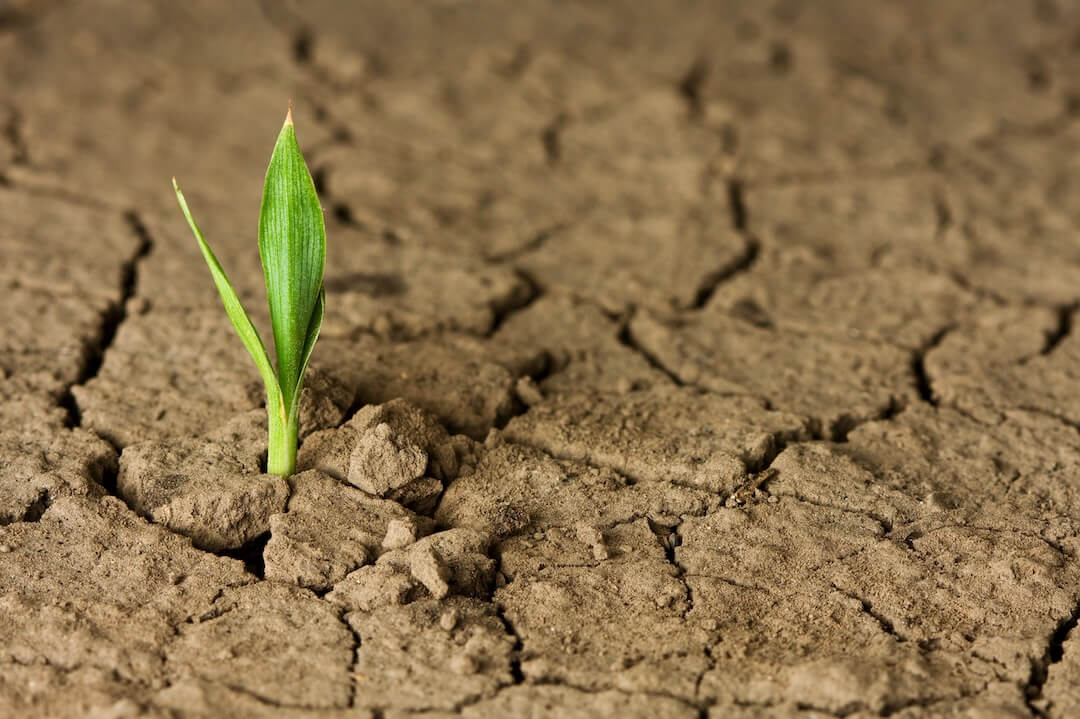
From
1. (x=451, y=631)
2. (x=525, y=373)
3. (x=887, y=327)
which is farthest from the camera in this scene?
(x=887, y=327)

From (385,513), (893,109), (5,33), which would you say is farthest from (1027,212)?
(5,33)

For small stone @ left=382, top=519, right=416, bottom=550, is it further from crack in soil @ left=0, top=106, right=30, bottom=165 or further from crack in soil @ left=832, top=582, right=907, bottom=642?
crack in soil @ left=0, top=106, right=30, bottom=165

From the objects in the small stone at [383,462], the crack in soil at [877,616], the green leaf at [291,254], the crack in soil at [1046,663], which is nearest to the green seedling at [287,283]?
the green leaf at [291,254]

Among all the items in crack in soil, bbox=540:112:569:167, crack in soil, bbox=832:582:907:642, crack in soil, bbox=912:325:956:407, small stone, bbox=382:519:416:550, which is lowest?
crack in soil, bbox=832:582:907:642

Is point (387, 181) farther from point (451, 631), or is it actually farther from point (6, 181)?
point (451, 631)

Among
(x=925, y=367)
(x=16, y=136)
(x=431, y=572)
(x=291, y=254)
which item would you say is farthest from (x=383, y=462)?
(x=16, y=136)

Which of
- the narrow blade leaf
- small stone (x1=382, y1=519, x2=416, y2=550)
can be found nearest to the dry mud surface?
small stone (x1=382, y1=519, x2=416, y2=550)

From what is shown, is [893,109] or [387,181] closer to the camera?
[387,181]

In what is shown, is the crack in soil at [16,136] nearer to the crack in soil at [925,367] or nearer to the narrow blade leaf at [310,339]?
the narrow blade leaf at [310,339]

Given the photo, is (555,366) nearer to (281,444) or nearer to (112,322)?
(281,444)
